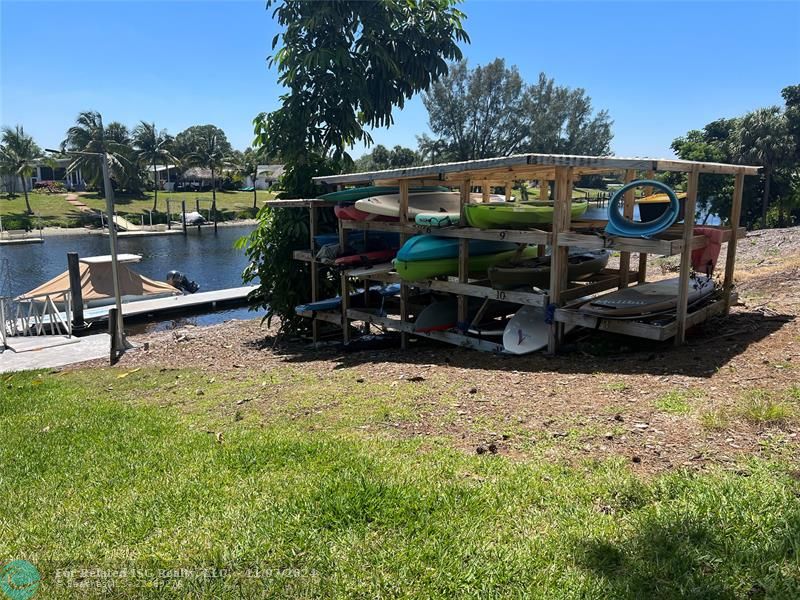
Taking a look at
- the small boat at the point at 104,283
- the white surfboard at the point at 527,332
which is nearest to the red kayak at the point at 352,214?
the white surfboard at the point at 527,332

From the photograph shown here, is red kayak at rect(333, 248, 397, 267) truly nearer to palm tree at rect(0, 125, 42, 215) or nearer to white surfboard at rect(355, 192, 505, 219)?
white surfboard at rect(355, 192, 505, 219)

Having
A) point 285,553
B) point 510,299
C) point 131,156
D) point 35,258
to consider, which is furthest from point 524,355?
point 131,156

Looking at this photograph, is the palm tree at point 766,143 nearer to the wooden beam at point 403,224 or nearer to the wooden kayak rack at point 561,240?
the wooden kayak rack at point 561,240

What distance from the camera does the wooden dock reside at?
66.7 ft

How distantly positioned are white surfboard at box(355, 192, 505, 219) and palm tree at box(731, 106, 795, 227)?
87.4ft

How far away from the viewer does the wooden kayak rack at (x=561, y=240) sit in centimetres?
778

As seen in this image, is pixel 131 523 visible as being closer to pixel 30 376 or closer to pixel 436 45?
pixel 30 376

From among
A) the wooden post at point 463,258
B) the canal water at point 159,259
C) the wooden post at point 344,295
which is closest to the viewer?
the wooden post at point 463,258

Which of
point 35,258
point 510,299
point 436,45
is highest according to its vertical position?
point 436,45

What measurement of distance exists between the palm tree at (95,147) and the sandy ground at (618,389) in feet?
207

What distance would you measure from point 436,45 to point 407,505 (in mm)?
14741

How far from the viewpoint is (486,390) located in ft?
21.7

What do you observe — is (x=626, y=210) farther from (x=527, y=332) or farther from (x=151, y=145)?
(x=151, y=145)

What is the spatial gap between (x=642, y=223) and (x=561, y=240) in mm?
1068
